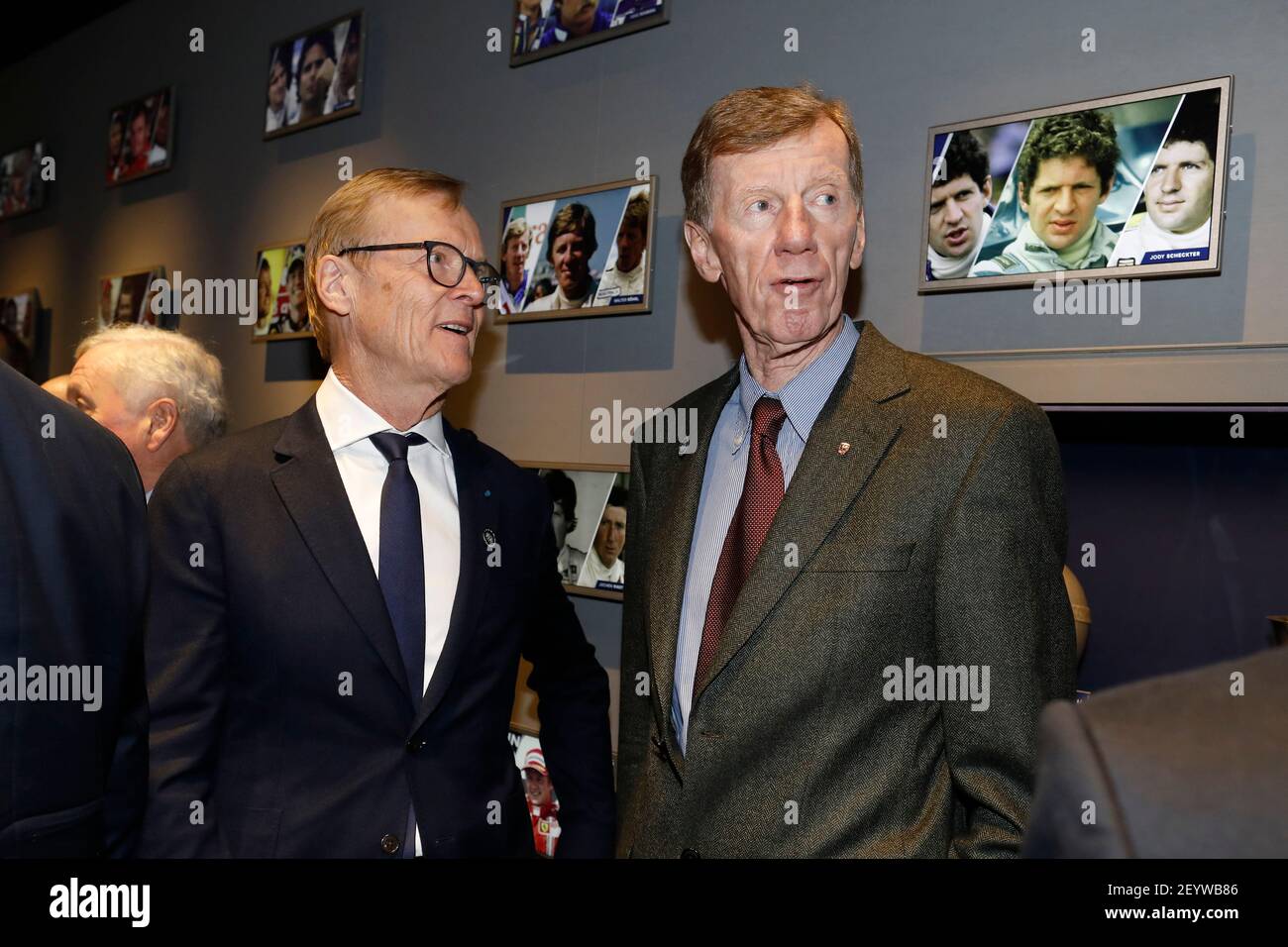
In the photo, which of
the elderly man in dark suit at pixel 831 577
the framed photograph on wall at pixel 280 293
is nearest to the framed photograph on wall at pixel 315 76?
the framed photograph on wall at pixel 280 293

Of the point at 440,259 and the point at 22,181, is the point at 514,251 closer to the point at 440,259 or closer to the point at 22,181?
the point at 440,259

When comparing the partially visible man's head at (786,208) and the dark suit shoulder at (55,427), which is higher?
the partially visible man's head at (786,208)

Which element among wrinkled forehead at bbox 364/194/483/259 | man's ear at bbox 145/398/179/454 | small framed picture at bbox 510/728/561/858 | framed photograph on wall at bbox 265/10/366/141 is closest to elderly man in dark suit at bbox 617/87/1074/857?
wrinkled forehead at bbox 364/194/483/259

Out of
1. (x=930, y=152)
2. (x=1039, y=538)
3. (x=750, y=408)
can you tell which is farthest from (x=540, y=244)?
(x=1039, y=538)

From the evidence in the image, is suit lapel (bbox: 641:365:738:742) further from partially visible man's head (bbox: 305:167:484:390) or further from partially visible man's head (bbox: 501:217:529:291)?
partially visible man's head (bbox: 501:217:529:291)

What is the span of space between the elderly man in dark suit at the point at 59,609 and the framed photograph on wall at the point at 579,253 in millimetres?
2311

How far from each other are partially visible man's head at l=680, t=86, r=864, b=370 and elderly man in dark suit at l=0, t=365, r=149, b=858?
1.13m

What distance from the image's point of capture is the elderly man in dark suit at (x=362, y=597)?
6.23 feet

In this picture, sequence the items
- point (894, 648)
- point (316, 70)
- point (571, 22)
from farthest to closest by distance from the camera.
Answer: point (316, 70)
point (571, 22)
point (894, 648)

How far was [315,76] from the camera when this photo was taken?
5027 millimetres

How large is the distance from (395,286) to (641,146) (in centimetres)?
165

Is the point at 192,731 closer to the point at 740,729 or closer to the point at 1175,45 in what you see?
the point at 740,729

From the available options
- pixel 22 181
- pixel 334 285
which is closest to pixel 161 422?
pixel 334 285

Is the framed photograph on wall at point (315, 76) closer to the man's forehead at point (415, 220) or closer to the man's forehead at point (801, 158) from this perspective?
the man's forehead at point (415, 220)
